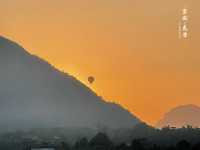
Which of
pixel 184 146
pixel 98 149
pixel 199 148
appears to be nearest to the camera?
pixel 199 148

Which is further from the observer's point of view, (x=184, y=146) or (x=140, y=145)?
(x=140, y=145)

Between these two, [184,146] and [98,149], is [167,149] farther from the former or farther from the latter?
[98,149]

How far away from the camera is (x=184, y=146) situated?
593 ft

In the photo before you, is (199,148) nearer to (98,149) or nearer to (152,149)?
(152,149)

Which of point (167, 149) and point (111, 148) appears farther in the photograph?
point (111, 148)

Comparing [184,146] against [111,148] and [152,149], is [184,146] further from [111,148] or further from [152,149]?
[111,148]

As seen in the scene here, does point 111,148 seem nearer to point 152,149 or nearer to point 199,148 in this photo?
point 152,149

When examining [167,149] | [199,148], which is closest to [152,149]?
[167,149]

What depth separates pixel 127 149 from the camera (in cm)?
18962

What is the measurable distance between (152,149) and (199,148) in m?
24.4

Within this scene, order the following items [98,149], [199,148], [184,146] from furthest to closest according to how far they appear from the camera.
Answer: [98,149]
[184,146]
[199,148]

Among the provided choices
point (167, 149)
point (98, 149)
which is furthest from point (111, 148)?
point (167, 149)

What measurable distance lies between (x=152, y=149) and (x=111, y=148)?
559 inches

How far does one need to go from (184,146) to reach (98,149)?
27144mm
